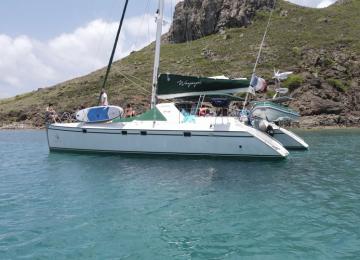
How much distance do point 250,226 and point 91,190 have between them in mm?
7374

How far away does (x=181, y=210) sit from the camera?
44.0 feet

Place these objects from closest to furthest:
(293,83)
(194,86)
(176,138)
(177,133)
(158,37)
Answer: (177,133), (176,138), (194,86), (158,37), (293,83)

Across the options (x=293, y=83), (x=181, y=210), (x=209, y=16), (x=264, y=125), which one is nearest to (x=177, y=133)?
(x=264, y=125)

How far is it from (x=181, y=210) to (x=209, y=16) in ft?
328

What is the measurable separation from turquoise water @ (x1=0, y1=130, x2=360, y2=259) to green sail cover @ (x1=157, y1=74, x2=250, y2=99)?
4.57 meters

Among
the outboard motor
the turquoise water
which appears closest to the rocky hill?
the outboard motor

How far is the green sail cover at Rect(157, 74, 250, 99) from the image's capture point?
2475 centimetres

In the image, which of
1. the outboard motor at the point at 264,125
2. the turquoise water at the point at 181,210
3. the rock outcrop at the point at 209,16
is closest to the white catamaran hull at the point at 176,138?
the outboard motor at the point at 264,125

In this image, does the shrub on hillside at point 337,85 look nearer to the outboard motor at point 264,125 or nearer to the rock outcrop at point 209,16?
the outboard motor at point 264,125

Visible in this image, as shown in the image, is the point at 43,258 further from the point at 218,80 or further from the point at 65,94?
the point at 65,94

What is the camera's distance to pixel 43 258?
9.51m

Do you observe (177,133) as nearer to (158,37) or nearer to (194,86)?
(194,86)

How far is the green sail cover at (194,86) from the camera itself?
2475 centimetres

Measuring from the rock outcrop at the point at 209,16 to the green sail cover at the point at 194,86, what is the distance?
265ft
